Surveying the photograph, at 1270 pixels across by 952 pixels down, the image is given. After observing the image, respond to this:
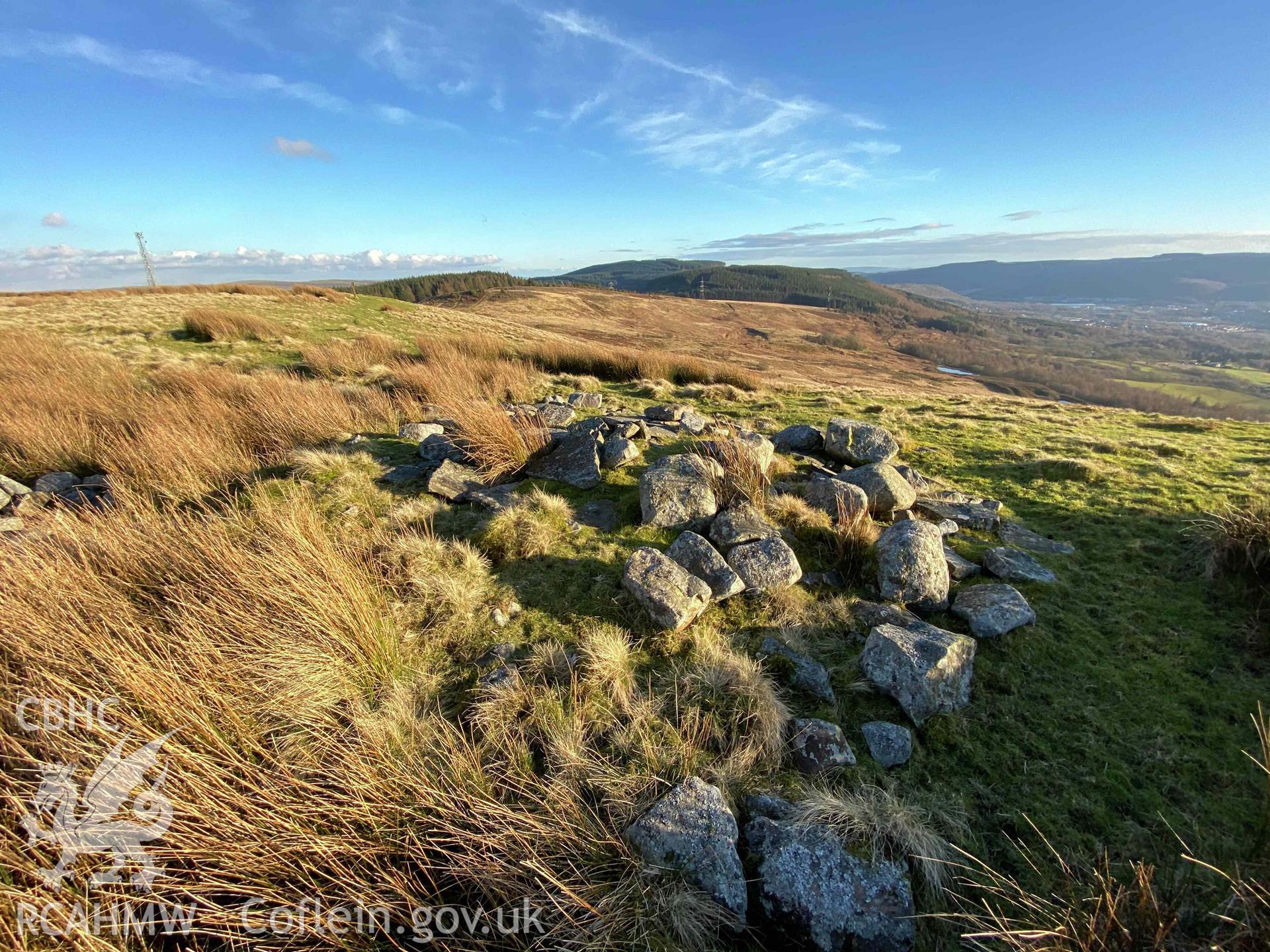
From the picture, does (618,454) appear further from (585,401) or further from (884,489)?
(585,401)

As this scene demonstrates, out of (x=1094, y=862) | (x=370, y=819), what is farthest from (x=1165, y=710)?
(x=370, y=819)

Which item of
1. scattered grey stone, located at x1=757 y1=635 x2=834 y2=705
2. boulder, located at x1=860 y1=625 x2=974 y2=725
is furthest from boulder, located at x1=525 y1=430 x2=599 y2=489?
boulder, located at x1=860 y1=625 x2=974 y2=725

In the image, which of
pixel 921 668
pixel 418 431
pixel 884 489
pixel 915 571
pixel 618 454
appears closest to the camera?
pixel 921 668

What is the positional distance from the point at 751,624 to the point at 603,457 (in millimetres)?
3661

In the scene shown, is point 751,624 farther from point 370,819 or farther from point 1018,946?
point 370,819

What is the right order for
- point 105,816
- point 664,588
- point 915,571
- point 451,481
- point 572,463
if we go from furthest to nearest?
point 572,463
point 451,481
point 915,571
point 664,588
point 105,816

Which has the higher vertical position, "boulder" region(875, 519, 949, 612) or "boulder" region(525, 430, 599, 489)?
"boulder" region(525, 430, 599, 489)

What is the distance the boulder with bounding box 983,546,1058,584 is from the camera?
5.40 metres

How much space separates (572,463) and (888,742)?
16.5ft

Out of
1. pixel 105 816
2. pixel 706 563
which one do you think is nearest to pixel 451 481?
pixel 706 563

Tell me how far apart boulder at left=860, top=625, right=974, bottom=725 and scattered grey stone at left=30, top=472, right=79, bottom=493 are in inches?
395

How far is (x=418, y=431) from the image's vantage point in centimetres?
848

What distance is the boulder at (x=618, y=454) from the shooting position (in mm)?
7277

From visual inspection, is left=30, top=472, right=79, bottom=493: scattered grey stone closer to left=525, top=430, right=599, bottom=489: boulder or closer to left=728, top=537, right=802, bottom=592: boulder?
left=525, top=430, right=599, bottom=489: boulder
